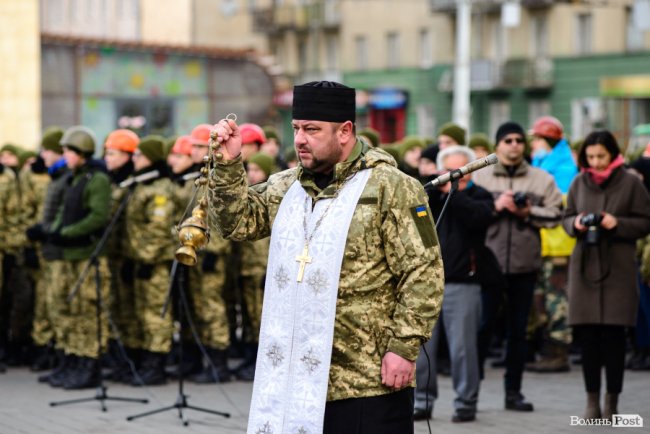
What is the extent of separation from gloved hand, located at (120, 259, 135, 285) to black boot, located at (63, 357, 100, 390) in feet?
3.13

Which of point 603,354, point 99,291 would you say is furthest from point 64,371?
point 603,354

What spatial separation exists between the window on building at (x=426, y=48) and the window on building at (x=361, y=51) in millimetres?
3659

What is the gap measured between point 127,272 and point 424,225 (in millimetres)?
7294

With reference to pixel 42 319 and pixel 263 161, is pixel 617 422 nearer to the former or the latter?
pixel 263 161

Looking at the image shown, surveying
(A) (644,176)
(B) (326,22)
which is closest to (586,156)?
(A) (644,176)

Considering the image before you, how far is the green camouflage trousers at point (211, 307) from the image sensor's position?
13.3m

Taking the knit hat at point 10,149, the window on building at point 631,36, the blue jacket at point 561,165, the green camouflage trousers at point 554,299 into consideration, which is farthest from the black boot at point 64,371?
the window on building at point 631,36

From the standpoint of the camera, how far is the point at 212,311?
1334 cm

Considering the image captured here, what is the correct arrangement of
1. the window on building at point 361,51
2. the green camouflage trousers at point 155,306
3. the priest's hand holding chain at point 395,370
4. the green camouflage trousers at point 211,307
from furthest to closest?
the window on building at point 361,51
the green camouflage trousers at point 211,307
the green camouflage trousers at point 155,306
the priest's hand holding chain at point 395,370

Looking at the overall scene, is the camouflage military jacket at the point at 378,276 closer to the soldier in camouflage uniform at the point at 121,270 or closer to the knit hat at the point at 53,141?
the soldier in camouflage uniform at the point at 121,270

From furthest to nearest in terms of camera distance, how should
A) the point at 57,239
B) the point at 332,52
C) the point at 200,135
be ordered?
the point at 332,52 → the point at 200,135 → the point at 57,239

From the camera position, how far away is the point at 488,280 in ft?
35.1

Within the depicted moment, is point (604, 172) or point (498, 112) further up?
point (498, 112)

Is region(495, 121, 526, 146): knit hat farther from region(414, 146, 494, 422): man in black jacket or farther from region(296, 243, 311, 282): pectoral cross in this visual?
region(296, 243, 311, 282): pectoral cross
